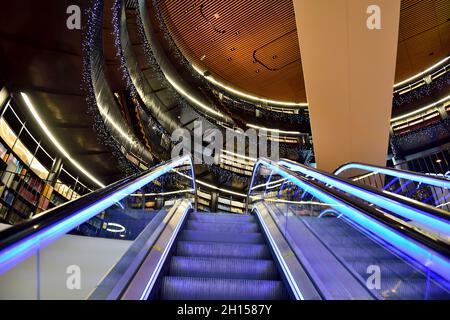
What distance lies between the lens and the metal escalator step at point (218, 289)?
2.22 m

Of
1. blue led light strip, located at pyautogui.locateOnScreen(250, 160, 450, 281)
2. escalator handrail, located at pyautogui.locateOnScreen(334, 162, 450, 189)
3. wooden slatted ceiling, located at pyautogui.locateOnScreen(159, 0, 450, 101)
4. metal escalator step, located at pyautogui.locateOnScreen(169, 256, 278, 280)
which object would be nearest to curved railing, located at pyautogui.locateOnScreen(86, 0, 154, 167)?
wooden slatted ceiling, located at pyautogui.locateOnScreen(159, 0, 450, 101)

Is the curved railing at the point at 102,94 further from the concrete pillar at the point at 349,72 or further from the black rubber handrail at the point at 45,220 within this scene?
the black rubber handrail at the point at 45,220

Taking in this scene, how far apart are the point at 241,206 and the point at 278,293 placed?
17857 mm

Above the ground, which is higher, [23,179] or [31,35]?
[31,35]

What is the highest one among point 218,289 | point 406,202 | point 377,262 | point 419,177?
point 419,177

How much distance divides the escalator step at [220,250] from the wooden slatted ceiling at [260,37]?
9809mm

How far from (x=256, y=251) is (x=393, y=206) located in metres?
1.44

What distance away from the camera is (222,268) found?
2645 millimetres

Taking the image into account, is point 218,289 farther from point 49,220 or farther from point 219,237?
point 49,220
